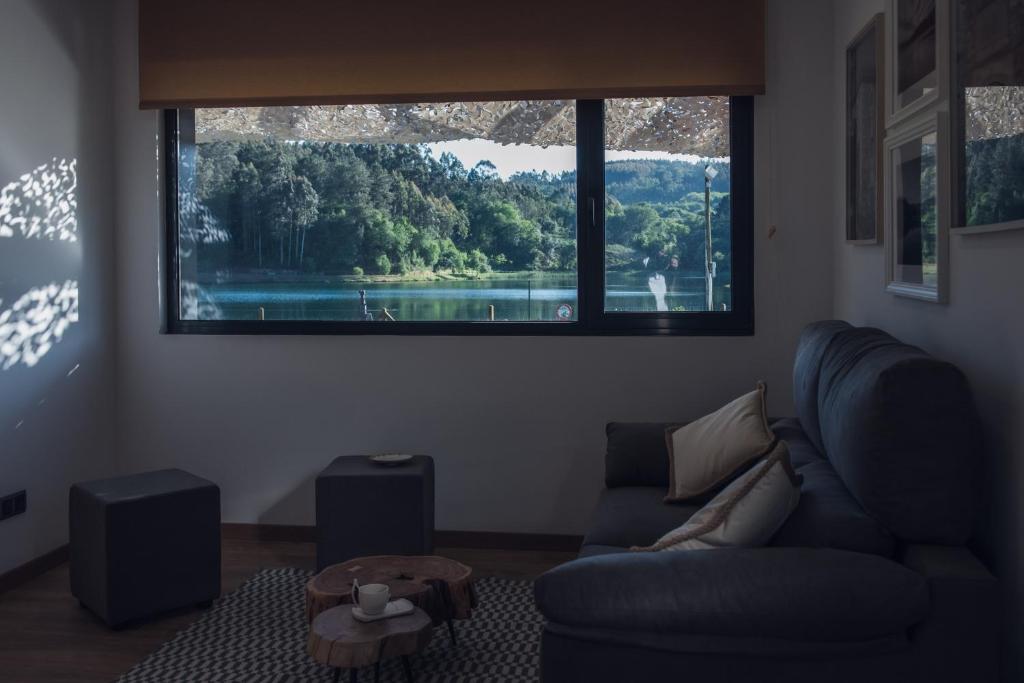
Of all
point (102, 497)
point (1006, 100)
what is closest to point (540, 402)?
point (102, 497)

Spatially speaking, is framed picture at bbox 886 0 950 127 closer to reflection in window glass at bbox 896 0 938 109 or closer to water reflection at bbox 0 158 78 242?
reflection in window glass at bbox 896 0 938 109

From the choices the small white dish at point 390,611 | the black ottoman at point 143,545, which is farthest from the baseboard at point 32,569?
the small white dish at point 390,611

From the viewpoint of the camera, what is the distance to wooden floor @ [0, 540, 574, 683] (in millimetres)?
3211

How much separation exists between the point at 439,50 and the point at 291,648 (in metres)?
2.56

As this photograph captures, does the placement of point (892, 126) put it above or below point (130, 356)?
above

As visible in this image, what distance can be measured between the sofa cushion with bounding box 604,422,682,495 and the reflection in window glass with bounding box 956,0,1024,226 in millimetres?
1479

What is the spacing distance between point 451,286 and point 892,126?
210 centimetres

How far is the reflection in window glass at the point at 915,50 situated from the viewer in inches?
110

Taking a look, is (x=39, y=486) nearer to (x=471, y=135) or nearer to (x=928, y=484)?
(x=471, y=135)

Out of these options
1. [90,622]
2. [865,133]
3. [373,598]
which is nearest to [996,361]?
[865,133]

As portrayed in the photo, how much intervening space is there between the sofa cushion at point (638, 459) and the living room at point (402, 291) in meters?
0.01

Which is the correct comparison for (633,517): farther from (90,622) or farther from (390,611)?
(90,622)

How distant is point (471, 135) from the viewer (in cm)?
451

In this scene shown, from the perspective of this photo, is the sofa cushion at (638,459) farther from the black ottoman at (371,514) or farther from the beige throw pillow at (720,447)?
the black ottoman at (371,514)
